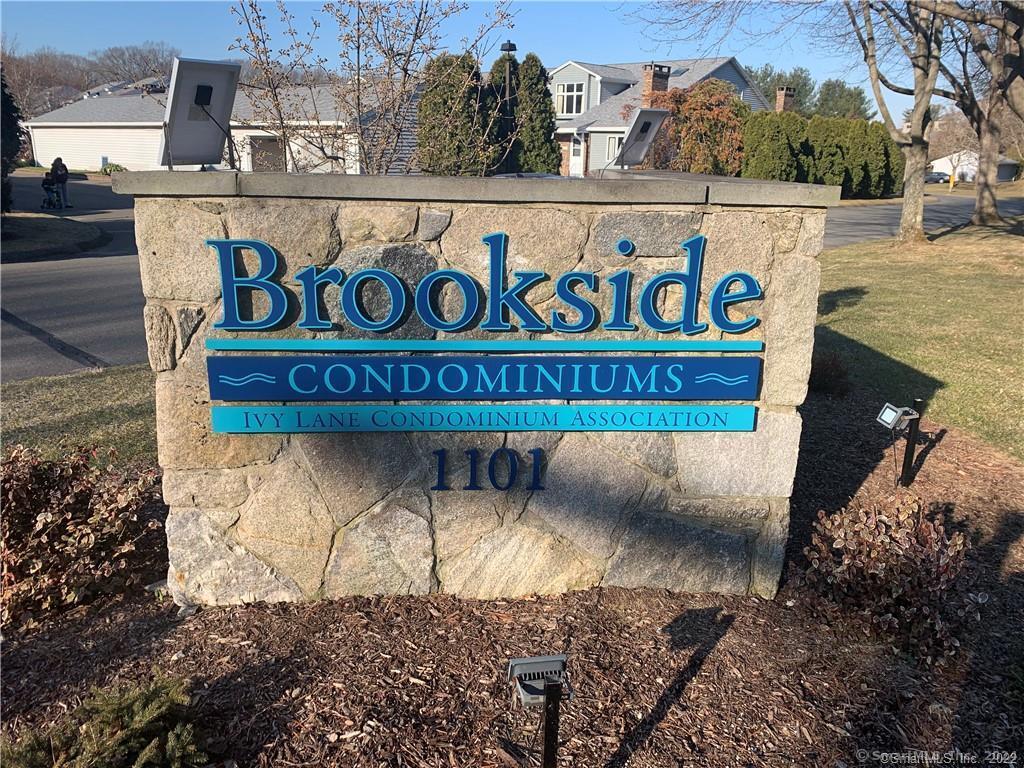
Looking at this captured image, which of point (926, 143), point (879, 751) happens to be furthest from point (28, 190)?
point (879, 751)

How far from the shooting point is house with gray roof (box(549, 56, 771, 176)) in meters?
35.4

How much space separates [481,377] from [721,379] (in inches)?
41.2

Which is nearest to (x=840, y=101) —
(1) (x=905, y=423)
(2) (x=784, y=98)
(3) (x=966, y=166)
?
(3) (x=966, y=166)

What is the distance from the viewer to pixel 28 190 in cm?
2934

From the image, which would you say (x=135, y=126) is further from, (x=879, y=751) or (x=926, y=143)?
(x=879, y=751)

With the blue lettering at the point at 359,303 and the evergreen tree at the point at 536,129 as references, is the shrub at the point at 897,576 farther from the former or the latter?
the evergreen tree at the point at 536,129

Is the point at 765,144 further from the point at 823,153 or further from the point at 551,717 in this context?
the point at 551,717

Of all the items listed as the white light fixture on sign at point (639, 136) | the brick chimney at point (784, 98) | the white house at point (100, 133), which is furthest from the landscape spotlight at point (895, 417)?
the white house at point (100, 133)

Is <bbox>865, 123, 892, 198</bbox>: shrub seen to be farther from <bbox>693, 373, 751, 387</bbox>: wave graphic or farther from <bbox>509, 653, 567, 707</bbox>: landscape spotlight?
<bbox>509, 653, 567, 707</bbox>: landscape spotlight

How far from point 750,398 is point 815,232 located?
754 mm

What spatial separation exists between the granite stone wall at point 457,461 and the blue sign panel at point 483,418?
0.05 metres

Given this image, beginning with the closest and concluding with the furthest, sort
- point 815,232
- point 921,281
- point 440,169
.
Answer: point 815,232 < point 440,169 < point 921,281

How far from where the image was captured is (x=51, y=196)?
2372cm

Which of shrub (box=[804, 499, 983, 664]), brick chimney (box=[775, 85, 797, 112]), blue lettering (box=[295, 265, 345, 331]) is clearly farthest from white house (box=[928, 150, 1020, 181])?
blue lettering (box=[295, 265, 345, 331])
